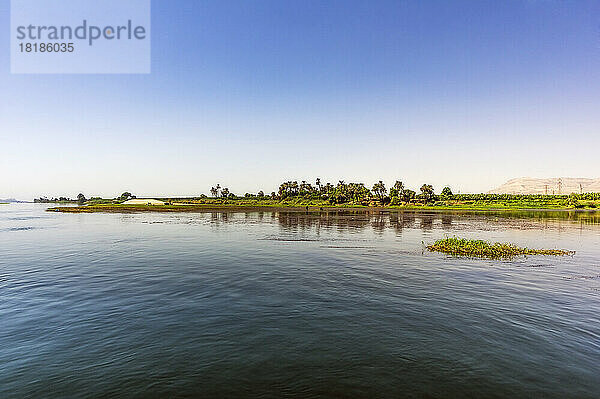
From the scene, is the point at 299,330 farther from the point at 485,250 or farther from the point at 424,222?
the point at 424,222

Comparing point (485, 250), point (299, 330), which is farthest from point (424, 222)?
point (299, 330)

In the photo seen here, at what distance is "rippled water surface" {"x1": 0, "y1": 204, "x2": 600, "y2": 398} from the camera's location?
1262 centimetres

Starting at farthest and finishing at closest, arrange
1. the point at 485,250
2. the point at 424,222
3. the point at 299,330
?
the point at 424,222 → the point at 485,250 → the point at 299,330

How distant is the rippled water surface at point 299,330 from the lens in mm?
12617

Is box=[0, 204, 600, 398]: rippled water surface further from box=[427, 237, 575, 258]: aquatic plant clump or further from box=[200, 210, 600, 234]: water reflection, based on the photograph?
box=[200, 210, 600, 234]: water reflection

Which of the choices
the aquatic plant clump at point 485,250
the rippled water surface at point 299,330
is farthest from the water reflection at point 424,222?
the rippled water surface at point 299,330

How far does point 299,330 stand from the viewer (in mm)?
17609

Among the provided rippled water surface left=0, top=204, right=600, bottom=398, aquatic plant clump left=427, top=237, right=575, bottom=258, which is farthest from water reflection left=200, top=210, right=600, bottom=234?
rippled water surface left=0, top=204, right=600, bottom=398

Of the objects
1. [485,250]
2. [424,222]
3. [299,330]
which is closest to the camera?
[299,330]

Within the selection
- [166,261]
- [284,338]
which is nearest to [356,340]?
[284,338]

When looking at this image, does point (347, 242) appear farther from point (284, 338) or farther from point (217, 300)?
point (284, 338)

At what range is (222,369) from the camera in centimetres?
1356

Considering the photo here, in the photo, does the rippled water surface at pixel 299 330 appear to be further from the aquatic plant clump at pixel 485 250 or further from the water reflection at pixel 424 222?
the water reflection at pixel 424 222

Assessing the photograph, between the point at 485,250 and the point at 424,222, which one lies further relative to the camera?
the point at 424,222
